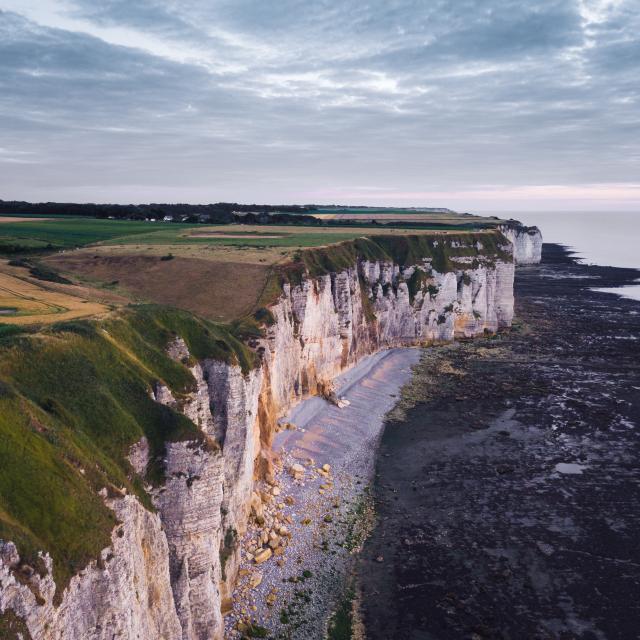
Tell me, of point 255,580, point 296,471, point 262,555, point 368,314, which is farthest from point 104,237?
point 255,580

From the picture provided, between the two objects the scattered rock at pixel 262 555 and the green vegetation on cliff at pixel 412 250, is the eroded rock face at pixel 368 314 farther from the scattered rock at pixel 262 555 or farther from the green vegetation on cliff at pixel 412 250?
the scattered rock at pixel 262 555

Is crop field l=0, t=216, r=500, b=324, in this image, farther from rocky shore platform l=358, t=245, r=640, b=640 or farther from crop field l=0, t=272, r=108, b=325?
rocky shore platform l=358, t=245, r=640, b=640

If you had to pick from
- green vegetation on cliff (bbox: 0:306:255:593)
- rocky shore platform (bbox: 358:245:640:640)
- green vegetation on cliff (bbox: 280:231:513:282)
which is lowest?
rocky shore platform (bbox: 358:245:640:640)

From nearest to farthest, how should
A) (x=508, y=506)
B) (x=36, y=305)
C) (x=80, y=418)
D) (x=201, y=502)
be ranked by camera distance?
1. (x=80, y=418)
2. (x=201, y=502)
3. (x=36, y=305)
4. (x=508, y=506)

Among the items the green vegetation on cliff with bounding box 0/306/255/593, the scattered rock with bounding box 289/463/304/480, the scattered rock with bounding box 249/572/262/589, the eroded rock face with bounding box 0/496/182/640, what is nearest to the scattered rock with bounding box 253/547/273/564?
the scattered rock with bounding box 249/572/262/589

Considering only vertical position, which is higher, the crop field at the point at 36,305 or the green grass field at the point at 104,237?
the green grass field at the point at 104,237

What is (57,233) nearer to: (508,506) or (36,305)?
(36,305)

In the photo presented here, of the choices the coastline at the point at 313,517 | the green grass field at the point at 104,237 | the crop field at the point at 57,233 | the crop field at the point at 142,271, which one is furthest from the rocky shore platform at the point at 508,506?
the crop field at the point at 57,233
